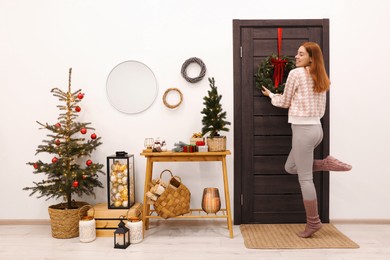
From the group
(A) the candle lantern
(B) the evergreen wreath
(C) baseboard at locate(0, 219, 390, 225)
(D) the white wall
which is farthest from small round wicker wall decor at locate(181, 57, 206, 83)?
(C) baseboard at locate(0, 219, 390, 225)

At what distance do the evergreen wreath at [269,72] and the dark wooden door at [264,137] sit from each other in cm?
11

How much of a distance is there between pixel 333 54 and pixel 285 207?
5.16 ft

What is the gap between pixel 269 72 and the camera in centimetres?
357

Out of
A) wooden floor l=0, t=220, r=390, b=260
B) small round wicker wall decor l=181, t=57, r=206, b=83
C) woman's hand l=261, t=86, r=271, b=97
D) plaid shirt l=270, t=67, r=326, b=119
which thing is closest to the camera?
wooden floor l=0, t=220, r=390, b=260

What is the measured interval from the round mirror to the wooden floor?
122cm

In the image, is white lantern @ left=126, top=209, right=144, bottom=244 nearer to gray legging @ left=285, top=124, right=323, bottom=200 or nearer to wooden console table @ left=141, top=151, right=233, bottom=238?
wooden console table @ left=141, top=151, right=233, bottom=238

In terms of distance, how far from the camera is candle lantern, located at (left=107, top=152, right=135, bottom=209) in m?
3.40

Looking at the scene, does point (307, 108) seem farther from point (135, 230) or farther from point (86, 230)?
point (86, 230)

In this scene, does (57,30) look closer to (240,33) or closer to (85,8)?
(85,8)

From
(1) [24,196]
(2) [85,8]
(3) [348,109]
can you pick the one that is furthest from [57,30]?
(3) [348,109]

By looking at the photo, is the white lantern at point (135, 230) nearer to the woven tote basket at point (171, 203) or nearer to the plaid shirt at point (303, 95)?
the woven tote basket at point (171, 203)

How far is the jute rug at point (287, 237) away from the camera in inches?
121

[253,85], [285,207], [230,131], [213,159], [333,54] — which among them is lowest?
[285,207]

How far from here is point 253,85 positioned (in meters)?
3.70
